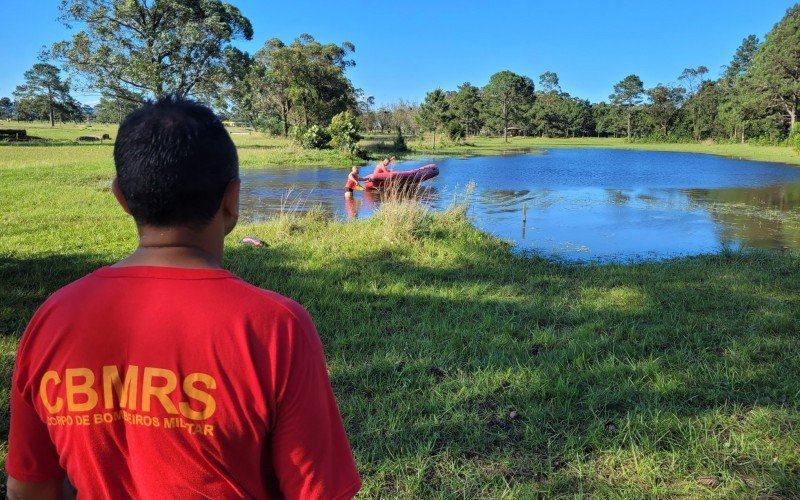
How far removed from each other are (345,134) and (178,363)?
33.8 meters

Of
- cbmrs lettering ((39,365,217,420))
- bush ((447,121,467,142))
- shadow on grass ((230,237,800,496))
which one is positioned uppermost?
bush ((447,121,467,142))

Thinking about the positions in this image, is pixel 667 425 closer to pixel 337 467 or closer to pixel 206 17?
pixel 337 467

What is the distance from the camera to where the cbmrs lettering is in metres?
0.97

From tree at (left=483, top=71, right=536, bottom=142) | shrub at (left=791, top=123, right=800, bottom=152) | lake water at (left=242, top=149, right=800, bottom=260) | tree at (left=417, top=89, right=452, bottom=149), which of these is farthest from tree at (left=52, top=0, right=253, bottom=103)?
tree at (left=483, top=71, right=536, bottom=142)

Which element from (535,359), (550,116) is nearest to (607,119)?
(550,116)

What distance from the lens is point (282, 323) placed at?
96 cm

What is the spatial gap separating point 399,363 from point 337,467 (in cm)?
281

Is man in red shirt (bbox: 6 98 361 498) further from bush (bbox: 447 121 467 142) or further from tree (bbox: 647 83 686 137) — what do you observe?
tree (bbox: 647 83 686 137)

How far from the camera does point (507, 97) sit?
79312mm

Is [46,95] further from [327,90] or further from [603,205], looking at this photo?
[603,205]

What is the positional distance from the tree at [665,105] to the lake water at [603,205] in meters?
47.9

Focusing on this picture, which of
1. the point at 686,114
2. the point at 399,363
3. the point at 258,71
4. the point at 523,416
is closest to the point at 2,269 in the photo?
the point at 399,363

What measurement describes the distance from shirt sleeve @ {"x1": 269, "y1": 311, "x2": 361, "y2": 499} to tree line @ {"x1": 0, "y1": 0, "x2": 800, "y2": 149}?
655 mm

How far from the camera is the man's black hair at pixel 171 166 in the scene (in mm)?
1009
